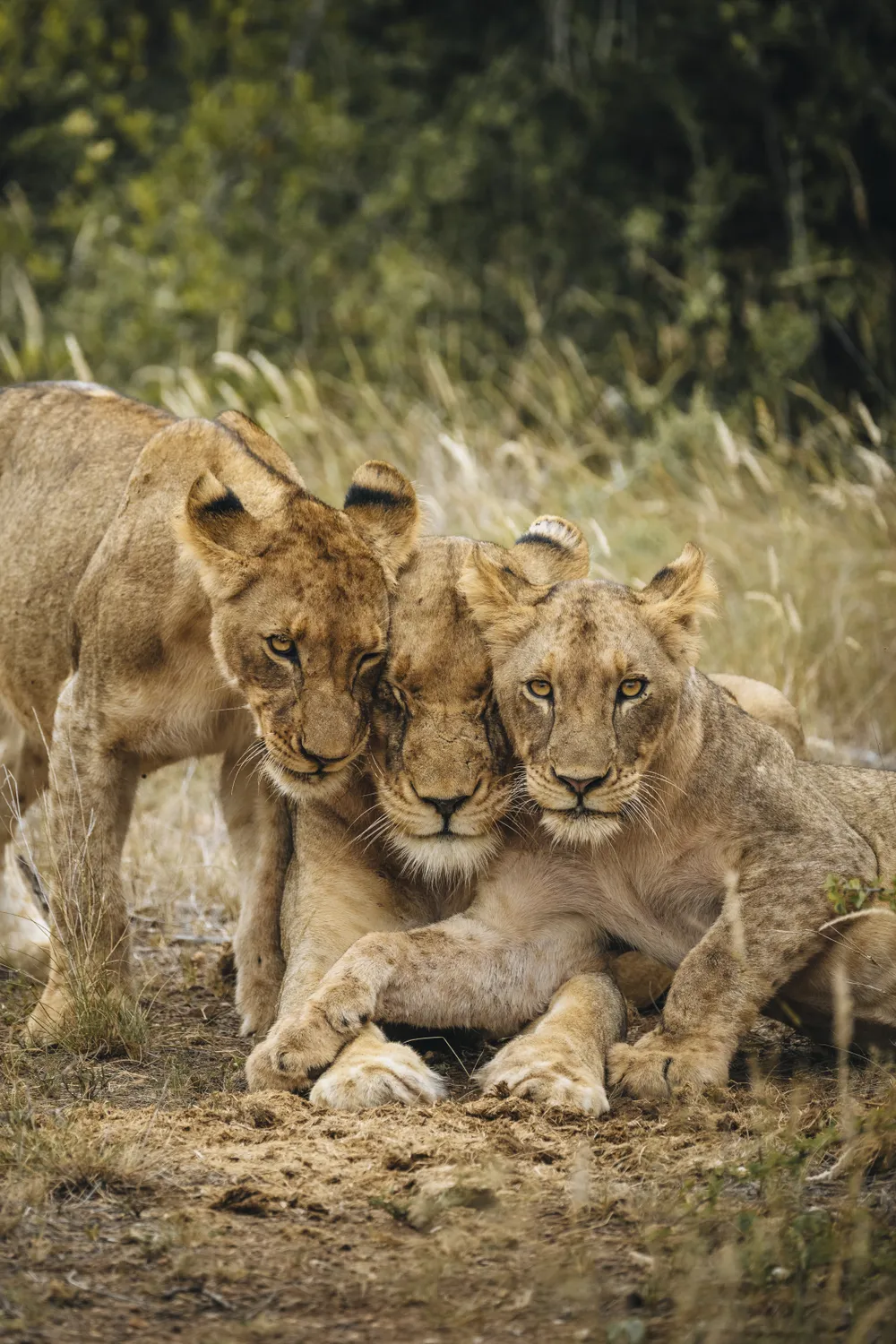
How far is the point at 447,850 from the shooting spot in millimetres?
3877

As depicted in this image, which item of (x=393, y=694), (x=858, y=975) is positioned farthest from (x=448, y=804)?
(x=858, y=975)

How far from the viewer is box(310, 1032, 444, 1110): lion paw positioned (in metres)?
3.55

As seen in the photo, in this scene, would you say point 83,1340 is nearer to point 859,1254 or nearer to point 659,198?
point 859,1254

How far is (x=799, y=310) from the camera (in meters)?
11.2

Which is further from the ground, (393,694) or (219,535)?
(219,535)

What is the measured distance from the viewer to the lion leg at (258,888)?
4.41 m

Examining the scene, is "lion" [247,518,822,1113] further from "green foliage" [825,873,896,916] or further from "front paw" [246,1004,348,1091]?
"green foliage" [825,873,896,916]

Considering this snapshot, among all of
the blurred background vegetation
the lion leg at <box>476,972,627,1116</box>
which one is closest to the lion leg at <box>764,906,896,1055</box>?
the lion leg at <box>476,972,627,1116</box>

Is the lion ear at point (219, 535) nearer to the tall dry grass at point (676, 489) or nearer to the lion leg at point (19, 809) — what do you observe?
the lion leg at point (19, 809)

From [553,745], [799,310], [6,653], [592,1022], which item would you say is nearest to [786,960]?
A: [592,1022]

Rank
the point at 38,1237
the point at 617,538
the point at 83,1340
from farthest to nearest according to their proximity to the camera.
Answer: the point at 617,538 < the point at 38,1237 < the point at 83,1340

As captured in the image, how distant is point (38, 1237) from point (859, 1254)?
1.28m

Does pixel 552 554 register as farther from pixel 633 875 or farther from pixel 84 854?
pixel 84 854

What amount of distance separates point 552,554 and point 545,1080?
1383 millimetres
